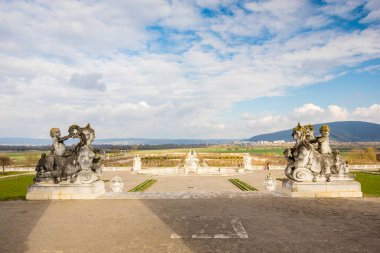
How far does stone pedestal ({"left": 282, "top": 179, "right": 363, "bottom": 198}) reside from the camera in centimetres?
1144

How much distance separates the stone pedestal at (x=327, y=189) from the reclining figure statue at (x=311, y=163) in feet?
0.70

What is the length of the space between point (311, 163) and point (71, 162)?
900 cm

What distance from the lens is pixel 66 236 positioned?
7082mm

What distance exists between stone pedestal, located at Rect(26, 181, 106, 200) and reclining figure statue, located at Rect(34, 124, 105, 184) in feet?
0.79

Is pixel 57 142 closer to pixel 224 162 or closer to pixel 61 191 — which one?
pixel 61 191

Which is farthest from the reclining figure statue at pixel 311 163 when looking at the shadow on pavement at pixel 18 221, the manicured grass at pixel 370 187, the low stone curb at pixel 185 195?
the shadow on pavement at pixel 18 221

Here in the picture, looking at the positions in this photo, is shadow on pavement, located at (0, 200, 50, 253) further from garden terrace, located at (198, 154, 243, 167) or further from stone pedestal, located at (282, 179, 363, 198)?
garden terrace, located at (198, 154, 243, 167)

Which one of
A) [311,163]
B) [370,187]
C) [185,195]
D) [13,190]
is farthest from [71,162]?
[370,187]

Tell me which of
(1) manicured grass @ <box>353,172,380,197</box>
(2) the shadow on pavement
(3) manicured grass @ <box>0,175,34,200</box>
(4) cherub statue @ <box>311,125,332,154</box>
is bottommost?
(1) manicured grass @ <box>353,172,380,197</box>

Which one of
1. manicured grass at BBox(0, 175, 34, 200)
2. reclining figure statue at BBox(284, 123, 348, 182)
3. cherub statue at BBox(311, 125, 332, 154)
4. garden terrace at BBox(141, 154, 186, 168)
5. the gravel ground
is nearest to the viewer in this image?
the gravel ground

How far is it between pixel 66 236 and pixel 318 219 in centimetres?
630

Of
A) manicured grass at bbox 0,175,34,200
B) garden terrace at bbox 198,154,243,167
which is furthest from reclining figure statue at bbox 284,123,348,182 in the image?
garden terrace at bbox 198,154,243,167

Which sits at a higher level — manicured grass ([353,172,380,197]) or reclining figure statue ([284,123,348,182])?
reclining figure statue ([284,123,348,182])

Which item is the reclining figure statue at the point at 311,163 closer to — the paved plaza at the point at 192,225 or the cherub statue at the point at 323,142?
the cherub statue at the point at 323,142
